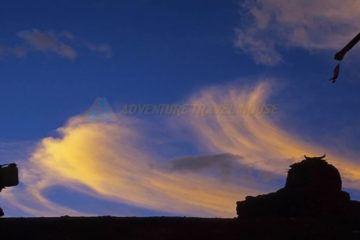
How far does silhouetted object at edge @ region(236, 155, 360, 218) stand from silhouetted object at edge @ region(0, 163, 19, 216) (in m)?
16.5

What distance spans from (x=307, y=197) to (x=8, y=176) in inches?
836

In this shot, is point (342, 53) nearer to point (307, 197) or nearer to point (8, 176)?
point (8, 176)

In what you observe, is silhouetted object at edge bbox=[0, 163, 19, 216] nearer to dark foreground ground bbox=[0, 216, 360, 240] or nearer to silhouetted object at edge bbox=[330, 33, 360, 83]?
dark foreground ground bbox=[0, 216, 360, 240]

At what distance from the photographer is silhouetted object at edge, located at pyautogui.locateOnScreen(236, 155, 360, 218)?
105 feet

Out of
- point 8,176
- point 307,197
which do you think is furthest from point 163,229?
point 307,197

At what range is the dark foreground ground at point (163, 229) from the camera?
13711 millimetres

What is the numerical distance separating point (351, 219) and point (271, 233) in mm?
4542

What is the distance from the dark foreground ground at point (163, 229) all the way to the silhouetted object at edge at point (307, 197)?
51.4 feet

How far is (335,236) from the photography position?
14.7 metres

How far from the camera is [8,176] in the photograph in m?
17.3

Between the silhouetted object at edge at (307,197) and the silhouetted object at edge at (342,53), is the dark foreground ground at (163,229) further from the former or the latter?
the silhouetted object at edge at (307,197)

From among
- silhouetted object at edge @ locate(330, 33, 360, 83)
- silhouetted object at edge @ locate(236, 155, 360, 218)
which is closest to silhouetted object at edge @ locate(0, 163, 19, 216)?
silhouetted object at edge @ locate(330, 33, 360, 83)

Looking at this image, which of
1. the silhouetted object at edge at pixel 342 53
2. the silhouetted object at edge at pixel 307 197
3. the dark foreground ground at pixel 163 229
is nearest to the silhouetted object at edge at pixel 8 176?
the dark foreground ground at pixel 163 229

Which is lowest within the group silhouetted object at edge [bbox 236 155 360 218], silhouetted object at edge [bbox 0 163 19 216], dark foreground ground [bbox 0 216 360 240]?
dark foreground ground [bbox 0 216 360 240]
